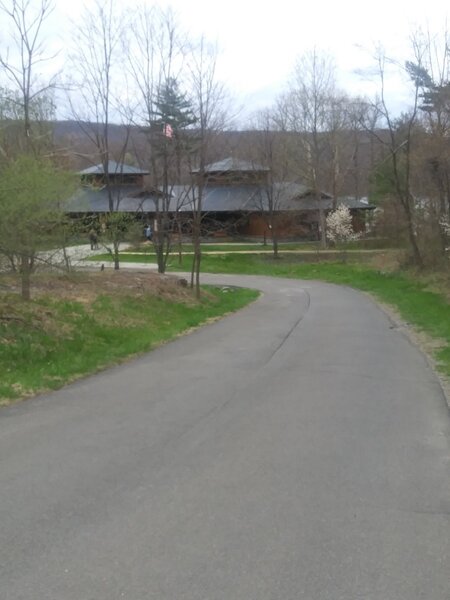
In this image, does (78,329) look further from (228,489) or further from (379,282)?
(379,282)

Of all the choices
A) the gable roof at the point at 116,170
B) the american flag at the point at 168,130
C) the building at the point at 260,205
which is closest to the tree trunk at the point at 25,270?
the gable roof at the point at 116,170

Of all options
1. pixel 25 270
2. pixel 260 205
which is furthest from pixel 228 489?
pixel 260 205

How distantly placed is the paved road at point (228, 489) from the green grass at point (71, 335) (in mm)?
745

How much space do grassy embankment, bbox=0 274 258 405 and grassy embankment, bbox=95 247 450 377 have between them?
19.4ft

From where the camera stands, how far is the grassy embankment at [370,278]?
17.7 meters

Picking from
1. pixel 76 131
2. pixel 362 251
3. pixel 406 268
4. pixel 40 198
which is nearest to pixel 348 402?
pixel 40 198

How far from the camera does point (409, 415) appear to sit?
25.8ft

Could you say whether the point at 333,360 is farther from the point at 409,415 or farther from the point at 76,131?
the point at 76,131

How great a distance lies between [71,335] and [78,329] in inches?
25.1

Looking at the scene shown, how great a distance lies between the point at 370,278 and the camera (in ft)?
124

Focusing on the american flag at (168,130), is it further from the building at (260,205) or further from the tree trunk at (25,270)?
the building at (260,205)

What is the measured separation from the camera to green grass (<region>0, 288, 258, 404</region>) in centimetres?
997

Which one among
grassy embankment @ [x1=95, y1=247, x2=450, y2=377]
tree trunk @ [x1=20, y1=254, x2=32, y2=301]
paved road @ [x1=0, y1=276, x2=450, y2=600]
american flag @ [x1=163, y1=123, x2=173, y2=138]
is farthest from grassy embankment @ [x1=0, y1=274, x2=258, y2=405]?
american flag @ [x1=163, y1=123, x2=173, y2=138]

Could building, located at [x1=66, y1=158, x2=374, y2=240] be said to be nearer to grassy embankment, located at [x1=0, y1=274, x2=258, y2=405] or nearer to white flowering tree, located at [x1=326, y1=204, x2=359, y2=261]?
white flowering tree, located at [x1=326, y1=204, x2=359, y2=261]
